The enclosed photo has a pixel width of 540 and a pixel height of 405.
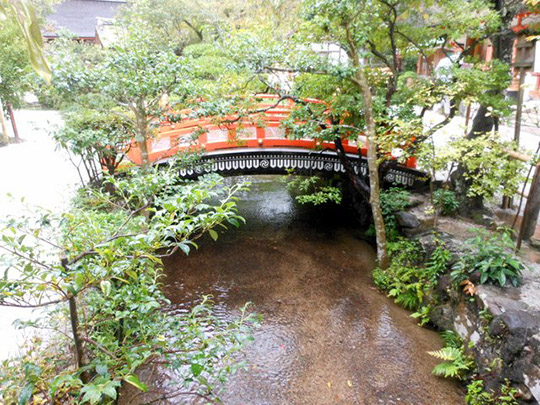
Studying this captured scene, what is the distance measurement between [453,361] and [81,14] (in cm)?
2941

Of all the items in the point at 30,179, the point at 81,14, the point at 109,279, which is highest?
the point at 81,14

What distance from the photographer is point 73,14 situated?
78.3ft

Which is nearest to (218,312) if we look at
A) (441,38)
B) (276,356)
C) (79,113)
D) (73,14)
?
(276,356)

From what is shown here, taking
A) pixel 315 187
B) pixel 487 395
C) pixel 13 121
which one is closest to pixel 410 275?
pixel 487 395

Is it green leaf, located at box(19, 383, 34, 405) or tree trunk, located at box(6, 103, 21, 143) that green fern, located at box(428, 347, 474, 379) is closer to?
green leaf, located at box(19, 383, 34, 405)

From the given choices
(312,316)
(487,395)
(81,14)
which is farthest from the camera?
(81,14)

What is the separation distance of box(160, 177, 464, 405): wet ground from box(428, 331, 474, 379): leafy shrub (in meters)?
0.14

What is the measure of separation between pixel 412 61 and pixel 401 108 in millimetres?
12709

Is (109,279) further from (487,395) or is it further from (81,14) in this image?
(81,14)

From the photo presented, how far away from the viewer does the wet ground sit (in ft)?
15.0

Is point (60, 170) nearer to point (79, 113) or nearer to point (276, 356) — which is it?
point (79, 113)

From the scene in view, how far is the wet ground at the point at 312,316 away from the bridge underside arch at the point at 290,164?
5.11 feet

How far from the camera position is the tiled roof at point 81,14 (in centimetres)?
2239

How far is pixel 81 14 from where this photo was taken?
24.2 meters
